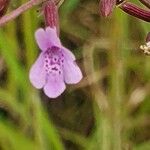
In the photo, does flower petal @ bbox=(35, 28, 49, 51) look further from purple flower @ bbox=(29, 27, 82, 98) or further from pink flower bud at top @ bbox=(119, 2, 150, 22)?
pink flower bud at top @ bbox=(119, 2, 150, 22)

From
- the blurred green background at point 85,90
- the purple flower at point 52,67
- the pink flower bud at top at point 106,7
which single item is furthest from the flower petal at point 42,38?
the blurred green background at point 85,90

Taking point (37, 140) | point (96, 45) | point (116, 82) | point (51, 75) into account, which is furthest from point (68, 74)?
point (96, 45)

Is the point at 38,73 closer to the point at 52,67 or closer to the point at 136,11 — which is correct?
the point at 52,67

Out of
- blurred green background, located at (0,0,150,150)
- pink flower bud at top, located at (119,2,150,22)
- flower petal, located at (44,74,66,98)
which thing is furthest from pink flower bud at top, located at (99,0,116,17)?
blurred green background, located at (0,0,150,150)

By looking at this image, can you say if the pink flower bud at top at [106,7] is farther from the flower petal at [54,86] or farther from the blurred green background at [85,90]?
the blurred green background at [85,90]

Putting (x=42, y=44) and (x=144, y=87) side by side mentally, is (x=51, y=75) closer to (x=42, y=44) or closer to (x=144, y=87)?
(x=42, y=44)

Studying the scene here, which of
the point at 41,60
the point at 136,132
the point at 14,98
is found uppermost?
the point at 41,60

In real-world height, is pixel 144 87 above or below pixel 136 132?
above

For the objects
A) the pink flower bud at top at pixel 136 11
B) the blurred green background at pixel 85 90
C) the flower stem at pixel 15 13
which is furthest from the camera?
the blurred green background at pixel 85 90
